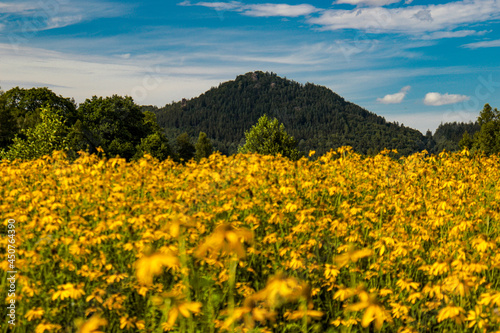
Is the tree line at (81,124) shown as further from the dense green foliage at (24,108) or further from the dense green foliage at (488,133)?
the dense green foliage at (488,133)

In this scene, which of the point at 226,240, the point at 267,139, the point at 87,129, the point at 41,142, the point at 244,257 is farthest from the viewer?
the point at 267,139

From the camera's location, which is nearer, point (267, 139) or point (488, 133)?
point (267, 139)

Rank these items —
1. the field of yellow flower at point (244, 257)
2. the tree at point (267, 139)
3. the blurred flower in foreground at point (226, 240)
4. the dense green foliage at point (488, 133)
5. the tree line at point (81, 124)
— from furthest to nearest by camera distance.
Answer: the dense green foliage at point (488, 133)
the tree at point (267, 139)
the tree line at point (81, 124)
the field of yellow flower at point (244, 257)
the blurred flower in foreground at point (226, 240)

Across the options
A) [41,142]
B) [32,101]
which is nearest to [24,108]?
[32,101]

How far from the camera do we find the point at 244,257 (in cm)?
259

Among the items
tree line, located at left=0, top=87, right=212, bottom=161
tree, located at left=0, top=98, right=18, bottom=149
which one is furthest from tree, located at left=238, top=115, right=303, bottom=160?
tree, located at left=0, top=98, right=18, bottom=149

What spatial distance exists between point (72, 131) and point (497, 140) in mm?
54457

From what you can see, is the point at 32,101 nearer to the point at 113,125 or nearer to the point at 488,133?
the point at 113,125

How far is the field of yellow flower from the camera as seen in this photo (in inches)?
144

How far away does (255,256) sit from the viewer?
6289 mm

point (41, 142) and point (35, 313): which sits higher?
point (41, 142)

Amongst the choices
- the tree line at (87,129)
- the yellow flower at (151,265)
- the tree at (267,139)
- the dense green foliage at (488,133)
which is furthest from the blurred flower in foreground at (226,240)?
the dense green foliage at (488,133)

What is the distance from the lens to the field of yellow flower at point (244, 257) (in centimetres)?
365

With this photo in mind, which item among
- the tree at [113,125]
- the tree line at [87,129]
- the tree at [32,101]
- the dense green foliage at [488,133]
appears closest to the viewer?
the tree line at [87,129]
